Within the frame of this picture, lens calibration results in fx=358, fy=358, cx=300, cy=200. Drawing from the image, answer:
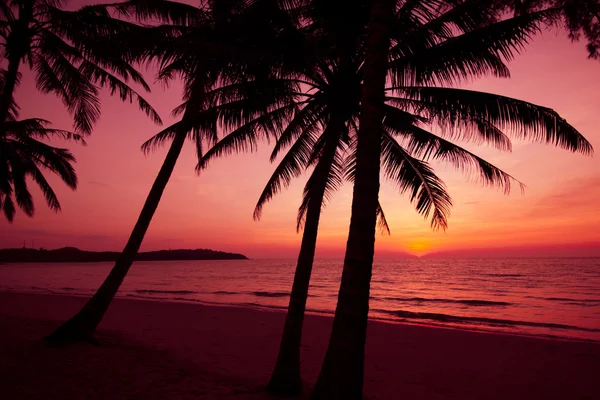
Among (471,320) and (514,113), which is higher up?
(514,113)

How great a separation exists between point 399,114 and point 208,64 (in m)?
3.22

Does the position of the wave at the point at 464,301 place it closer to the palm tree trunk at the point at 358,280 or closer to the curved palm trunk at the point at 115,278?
the curved palm trunk at the point at 115,278

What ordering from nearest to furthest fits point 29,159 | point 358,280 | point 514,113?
point 358,280 → point 514,113 → point 29,159

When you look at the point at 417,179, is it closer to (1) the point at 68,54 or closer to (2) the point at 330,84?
(2) the point at 330,84

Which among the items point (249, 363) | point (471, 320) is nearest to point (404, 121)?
point (249, 363)

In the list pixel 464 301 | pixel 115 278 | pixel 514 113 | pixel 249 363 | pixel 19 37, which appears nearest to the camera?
pixel 514 113

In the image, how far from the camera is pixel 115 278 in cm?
670

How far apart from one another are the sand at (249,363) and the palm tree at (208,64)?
3.76 feet

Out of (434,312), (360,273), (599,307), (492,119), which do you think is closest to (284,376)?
(360,273)

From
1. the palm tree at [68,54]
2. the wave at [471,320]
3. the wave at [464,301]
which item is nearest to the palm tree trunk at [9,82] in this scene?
the palm tree at [68,54]

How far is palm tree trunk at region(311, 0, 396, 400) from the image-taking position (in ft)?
11.6

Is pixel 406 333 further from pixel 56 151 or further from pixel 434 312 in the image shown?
pixel 56 151

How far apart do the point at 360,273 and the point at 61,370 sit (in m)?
4.73

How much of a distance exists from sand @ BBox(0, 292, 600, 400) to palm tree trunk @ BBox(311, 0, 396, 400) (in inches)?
70.9
